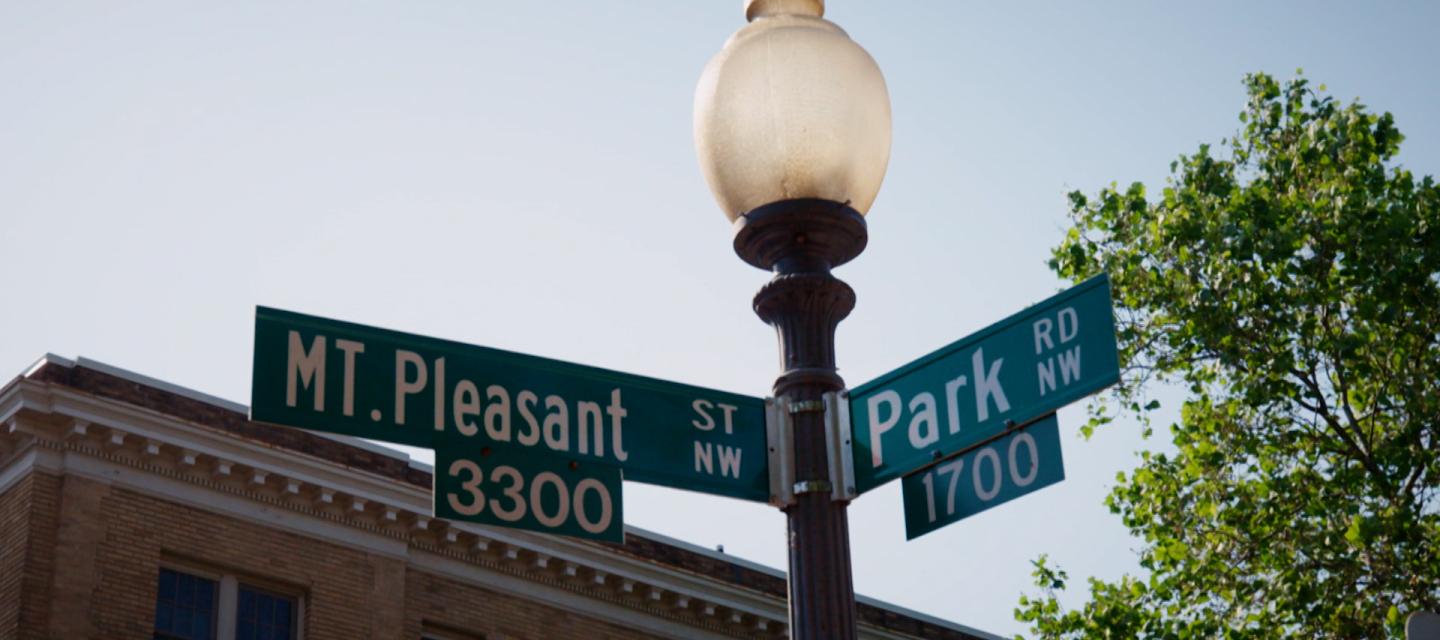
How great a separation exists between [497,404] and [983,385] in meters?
1.53

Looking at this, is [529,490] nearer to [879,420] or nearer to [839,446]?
[839,446]

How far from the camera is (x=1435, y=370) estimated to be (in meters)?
22.1

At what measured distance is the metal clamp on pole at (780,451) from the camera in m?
6.00

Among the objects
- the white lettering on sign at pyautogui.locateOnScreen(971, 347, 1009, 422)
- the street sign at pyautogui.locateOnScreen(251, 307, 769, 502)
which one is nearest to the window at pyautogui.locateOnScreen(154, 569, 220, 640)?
the street sign at pyautogui.locateOnScreen(251, 307, 769, 502)

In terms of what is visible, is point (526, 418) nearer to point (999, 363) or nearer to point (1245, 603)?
point (999, 363)

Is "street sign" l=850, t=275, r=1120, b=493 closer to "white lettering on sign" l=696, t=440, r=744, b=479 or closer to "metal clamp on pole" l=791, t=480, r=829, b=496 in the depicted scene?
"metal clamp on pole" l=791, t=480, r=829, b=496

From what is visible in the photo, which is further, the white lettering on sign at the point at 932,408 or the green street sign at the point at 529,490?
the white lettering on sign at the point at 932,408

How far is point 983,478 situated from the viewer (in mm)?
5930

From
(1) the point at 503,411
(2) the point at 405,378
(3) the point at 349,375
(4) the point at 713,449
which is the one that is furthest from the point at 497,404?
(4) the point at 713,449

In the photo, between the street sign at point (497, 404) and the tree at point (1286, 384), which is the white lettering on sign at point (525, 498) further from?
the tree at point (1286, 384)

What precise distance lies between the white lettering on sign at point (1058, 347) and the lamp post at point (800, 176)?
69 centimetres

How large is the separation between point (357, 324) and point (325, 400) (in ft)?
0.96

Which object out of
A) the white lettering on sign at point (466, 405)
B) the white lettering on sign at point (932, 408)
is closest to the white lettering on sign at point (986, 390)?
A: the white lettering on sign at point (932, 408)

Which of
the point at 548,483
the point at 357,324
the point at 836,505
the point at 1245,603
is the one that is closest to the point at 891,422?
the point at 836,505
